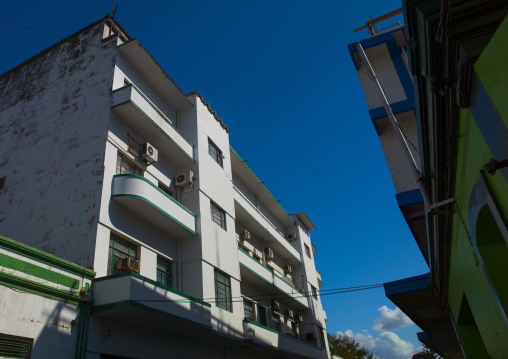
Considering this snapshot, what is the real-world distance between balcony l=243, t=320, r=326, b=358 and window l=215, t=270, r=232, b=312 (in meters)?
1.14

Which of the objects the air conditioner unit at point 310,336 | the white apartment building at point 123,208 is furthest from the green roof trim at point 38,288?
the air conditioner unit at point 310,336

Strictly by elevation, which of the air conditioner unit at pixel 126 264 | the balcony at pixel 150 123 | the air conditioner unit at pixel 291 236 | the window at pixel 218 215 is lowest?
the air conditioner unit at pixel 126 264

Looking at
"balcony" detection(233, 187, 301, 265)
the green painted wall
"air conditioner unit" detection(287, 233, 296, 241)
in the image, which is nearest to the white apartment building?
"balcony" detection(233, 187, 301, 265)

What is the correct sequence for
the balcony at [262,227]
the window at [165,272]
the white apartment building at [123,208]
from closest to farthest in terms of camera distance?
the white apartment building at [123,208], the window at [165,272], the balcony at [262,227]

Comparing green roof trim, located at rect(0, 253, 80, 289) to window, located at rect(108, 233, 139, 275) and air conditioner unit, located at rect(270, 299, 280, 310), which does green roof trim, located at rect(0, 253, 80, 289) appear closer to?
window, located at rect(108, 233, 139, 275)

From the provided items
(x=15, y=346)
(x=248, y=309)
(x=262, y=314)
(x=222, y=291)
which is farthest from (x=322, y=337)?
(x=15, y=346)

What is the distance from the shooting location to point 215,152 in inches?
761

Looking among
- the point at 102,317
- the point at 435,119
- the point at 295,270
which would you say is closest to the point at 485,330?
the point at 435,119

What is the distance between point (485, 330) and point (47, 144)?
46.2 feet

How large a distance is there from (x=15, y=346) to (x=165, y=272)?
6055mm

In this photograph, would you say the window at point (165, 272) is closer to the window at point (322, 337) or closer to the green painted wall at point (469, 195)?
the green painted wall at point (469, 195)

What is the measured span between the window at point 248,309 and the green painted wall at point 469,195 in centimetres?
1133

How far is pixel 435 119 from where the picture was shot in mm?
5055

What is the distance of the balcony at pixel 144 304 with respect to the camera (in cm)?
977
